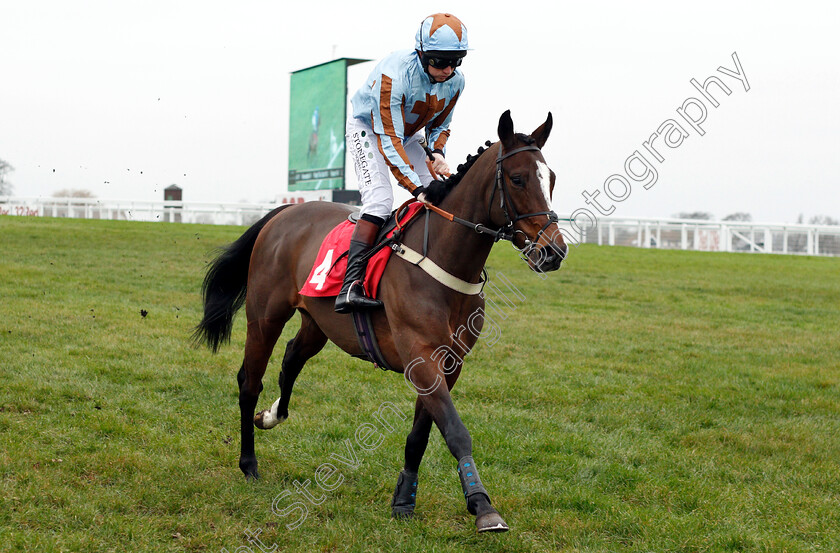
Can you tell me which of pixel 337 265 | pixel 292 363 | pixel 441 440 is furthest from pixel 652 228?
pixel 337 265

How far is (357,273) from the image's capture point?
4.50 m

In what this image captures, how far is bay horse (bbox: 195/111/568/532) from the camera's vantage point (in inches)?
145

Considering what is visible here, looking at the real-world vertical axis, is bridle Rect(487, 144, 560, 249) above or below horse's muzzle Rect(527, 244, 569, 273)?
above

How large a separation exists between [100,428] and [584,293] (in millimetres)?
11169

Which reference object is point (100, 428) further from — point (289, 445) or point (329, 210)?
point (329, 210)

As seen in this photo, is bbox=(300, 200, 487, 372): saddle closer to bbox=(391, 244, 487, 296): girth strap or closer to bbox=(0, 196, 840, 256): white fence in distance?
bbox=(391, 244, 487, 296): girth strap

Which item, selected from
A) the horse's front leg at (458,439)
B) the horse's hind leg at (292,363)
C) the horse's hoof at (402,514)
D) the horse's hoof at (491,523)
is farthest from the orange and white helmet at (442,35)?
the horse's hoof at (402,514)

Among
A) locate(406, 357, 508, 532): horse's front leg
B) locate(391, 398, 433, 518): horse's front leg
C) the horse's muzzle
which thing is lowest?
locate(391, 398, 433, 518): horse's front leg

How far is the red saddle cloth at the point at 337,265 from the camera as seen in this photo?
14.5 ft

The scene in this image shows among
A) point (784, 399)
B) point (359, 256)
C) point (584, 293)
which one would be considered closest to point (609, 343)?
point (784, 399)

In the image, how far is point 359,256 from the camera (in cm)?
454

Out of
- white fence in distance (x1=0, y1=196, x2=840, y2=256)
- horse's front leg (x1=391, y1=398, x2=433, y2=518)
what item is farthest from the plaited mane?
white fence in distance (x1=0, y1=196, x2=840, y2=256)

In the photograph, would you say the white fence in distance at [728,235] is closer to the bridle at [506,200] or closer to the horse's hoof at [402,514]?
the horse's hoof at [402,514]

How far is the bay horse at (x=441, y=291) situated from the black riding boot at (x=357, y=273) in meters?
0.12
